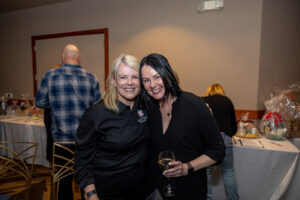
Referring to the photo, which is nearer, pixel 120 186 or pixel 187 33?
pixel 120 186

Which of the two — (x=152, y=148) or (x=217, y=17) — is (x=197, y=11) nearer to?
(x=217, y=17)

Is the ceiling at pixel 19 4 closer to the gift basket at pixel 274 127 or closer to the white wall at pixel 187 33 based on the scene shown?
the white wall at pixel 187 33

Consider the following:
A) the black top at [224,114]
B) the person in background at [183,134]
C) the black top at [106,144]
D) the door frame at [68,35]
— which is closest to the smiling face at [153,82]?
the person in background at [183,134]

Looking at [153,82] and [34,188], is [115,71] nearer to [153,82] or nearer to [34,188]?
[153,82]

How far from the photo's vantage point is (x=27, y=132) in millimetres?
3121

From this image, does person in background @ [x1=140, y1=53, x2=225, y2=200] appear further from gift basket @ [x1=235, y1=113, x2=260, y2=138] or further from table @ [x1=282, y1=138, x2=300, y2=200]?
gift basket @ [x1=235, y1=113, x2=260, y2=138]

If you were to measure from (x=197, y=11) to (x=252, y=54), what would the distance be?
1086mm

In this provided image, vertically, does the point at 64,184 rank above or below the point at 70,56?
below

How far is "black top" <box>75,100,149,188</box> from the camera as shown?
3.85ft

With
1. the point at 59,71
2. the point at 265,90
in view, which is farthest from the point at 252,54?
the point at 59,71

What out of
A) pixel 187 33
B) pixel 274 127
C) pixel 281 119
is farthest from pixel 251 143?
pixel 187 33

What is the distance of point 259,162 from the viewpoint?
7.00ft

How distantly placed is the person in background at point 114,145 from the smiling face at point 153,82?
106 mm

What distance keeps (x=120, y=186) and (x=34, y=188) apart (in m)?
2.20
